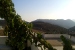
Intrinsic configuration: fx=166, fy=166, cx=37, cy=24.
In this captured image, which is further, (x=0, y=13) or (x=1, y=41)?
(x=1, y=41)

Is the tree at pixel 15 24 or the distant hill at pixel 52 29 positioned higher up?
the tree at pixel 15 24

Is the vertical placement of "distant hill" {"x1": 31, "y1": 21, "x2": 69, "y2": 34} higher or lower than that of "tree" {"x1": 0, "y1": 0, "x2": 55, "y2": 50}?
lower

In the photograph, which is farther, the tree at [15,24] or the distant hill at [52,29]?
the distant hill at [52,29]

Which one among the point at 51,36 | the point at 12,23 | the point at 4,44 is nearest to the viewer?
the point at 12,23

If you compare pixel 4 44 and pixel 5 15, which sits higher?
pixel 5 15

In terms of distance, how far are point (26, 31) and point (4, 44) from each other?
29.6 ft

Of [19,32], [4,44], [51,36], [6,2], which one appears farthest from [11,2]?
[51,36]

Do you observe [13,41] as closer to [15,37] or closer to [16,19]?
[15,37]

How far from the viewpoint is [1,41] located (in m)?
19.6

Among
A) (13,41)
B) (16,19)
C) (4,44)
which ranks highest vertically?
(16,19)

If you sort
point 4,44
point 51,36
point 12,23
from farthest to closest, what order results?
1. point 51,36
2. point 4,44
3. point 12,23

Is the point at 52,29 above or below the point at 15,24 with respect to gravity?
below

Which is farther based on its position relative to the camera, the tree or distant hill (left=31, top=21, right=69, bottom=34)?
distant hill (left=31, top=21, right=69, bottom=34)

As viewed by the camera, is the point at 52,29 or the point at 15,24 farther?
the point at 52,29
